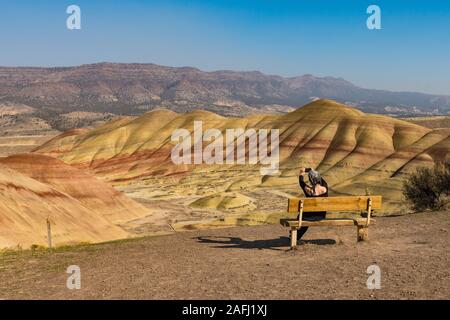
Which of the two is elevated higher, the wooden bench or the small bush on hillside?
the wooden bench

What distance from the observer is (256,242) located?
14719mm

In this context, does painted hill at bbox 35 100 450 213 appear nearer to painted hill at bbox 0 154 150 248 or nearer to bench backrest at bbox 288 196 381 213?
painted hill at bbox 0 154 150 248

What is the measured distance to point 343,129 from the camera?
103 m


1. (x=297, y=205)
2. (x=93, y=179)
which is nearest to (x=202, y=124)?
(x=93, y=179)


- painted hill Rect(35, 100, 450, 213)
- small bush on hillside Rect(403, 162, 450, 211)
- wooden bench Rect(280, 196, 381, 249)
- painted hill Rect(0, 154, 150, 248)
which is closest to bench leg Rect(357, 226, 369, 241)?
wooden bench Rect(280, 196, 381, 249)

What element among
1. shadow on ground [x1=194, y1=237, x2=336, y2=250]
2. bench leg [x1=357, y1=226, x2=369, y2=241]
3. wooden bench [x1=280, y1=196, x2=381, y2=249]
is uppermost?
wooden bench [x1=280, y1=196, x2=381, y2=249]

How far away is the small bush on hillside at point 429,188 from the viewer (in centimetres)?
2300

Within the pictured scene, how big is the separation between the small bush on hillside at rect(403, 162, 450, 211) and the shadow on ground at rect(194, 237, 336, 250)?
10.5 metres

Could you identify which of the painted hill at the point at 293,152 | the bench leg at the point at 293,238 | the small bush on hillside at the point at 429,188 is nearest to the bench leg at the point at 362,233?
the bench leg at the point at 293,238

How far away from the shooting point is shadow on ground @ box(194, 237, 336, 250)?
1368 centimetres

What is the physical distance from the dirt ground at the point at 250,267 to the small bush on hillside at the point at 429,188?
7421 millimetres

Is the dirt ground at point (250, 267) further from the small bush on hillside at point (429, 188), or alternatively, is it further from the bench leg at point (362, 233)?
the small bush on hillside at point (429, 188)

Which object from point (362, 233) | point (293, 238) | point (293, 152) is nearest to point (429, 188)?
point (362, 233)

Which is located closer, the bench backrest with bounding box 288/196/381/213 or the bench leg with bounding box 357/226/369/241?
the bench backrest with bounding box 288/196/381/213
